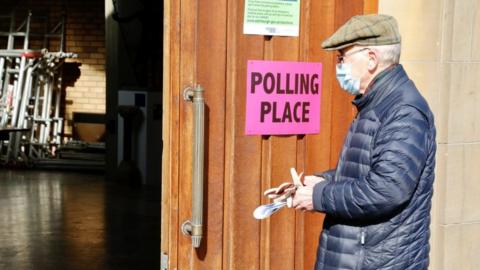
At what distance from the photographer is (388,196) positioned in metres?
2.36

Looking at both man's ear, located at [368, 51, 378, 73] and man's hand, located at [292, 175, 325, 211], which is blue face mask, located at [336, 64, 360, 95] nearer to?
man's ear, located at [368, 51, 378, 73]

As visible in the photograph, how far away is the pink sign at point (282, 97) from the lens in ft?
10.7

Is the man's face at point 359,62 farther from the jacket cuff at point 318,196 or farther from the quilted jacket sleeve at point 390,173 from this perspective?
the jacket cuff at point 318,196

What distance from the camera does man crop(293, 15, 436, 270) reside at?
238 centimetres

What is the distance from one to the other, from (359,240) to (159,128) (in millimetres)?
8826

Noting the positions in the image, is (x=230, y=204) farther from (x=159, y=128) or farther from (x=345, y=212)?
(x=159, y=128)

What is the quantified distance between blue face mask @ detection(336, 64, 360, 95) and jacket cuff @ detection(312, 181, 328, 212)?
344 mm

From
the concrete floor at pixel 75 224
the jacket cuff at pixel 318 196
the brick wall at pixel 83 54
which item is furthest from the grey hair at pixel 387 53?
the brick wall at pixel 83 54

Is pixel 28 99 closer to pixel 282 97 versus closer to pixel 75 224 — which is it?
pixel 75 224

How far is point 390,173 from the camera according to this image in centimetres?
235

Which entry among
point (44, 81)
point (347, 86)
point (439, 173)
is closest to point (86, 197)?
point (44, 81)

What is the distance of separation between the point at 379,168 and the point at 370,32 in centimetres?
46

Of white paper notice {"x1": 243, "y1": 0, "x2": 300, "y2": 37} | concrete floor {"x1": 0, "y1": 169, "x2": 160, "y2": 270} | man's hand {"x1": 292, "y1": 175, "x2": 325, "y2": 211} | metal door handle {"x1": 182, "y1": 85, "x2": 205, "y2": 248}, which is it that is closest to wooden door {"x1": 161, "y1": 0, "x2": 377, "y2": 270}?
white paper notice {"x1": 243, "y1": 0, "x2": 300, "y2": 37}

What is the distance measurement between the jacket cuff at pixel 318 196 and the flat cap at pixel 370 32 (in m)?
0.50
